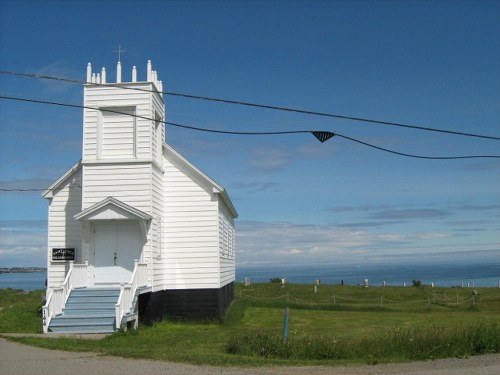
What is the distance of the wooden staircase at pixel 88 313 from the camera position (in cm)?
1739

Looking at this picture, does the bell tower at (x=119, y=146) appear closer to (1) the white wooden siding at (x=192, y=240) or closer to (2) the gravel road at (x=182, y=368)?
(1) the white wooden siding at (x=192, y=240)

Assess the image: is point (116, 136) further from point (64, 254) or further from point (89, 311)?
point (89, 311)

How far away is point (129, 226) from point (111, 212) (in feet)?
3.13

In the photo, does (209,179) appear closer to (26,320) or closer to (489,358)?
(26,320)

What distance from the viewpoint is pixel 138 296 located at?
1995 cm

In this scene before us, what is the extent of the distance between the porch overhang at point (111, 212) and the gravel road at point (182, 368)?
289 inches

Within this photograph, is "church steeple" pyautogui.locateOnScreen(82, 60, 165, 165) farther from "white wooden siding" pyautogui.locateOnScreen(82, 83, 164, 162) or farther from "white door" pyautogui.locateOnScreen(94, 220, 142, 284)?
"white door" pyautogui.locateOnScreen(94, 220, 142, 284)

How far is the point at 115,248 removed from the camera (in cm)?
2072

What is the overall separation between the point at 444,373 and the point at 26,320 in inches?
568

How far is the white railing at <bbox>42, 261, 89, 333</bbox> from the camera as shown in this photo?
17.5 metres

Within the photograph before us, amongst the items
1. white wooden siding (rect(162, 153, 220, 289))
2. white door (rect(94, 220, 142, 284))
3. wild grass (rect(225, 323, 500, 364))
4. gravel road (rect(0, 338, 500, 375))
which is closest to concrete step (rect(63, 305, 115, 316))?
white door (rect(94, 220, 142, 284))

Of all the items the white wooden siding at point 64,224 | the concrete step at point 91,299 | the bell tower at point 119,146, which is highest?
the bell tower at point 119,146

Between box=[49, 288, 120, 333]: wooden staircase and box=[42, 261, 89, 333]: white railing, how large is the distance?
13cm

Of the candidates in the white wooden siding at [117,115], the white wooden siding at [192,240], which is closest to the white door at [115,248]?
the white wooden siding at [192,240]
